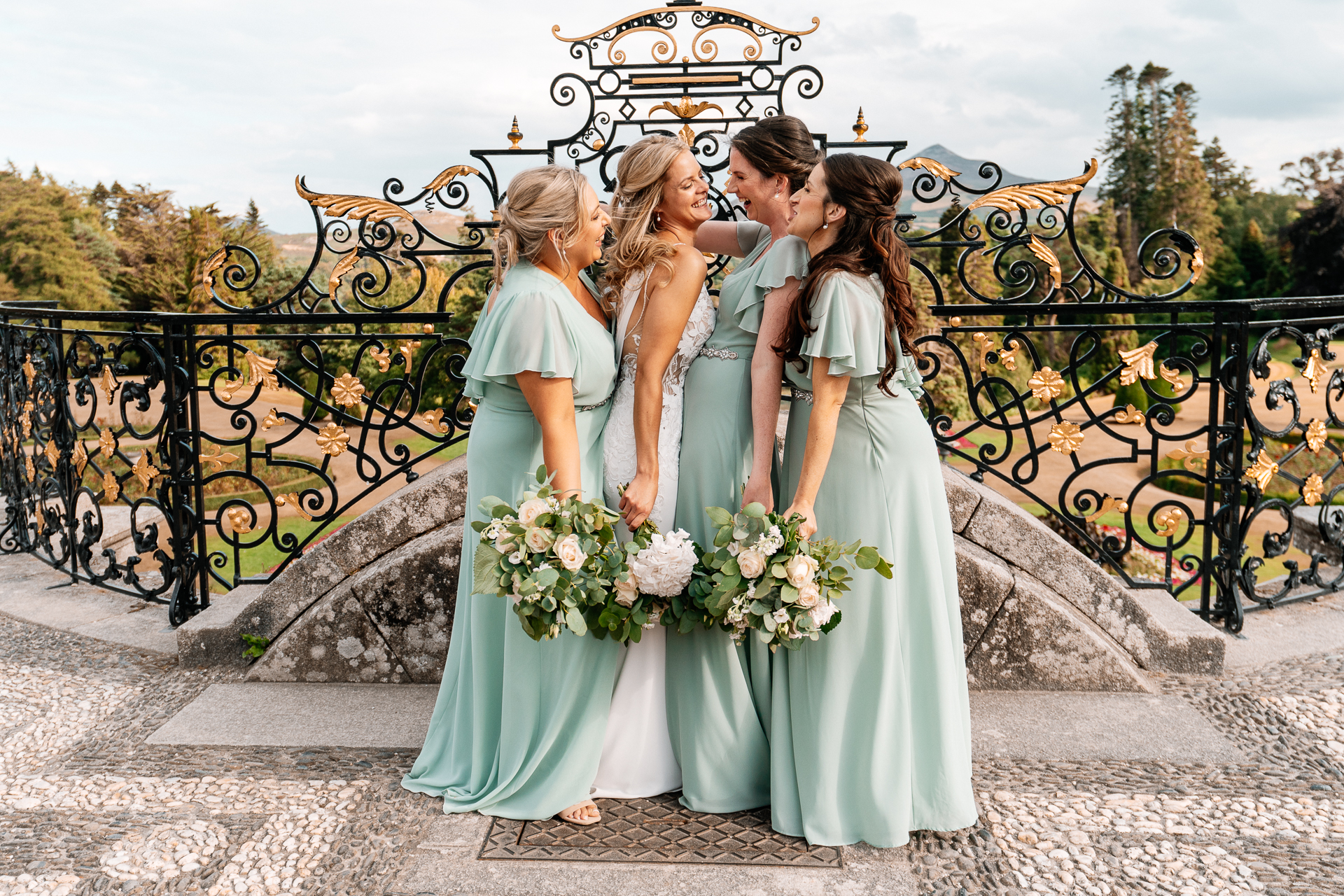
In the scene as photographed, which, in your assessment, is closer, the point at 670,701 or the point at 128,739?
the point at 670,701

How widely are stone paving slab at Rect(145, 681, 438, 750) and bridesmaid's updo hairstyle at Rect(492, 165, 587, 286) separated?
2.04m

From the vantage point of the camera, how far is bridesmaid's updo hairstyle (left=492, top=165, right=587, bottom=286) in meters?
2.96

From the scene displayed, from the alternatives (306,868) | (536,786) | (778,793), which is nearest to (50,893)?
(306,868)

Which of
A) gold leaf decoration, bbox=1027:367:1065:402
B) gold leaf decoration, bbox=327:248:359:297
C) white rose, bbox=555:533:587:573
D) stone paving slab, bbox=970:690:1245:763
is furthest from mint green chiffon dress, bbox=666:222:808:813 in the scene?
gold leaf decoration, bbox=327:248:359:297

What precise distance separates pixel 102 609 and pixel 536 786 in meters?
3.66

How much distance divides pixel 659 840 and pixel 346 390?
2.78 metres

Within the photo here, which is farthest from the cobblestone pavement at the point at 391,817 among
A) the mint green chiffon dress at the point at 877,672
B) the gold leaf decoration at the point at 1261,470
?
the gold leaf decoration at the point at 1261,470

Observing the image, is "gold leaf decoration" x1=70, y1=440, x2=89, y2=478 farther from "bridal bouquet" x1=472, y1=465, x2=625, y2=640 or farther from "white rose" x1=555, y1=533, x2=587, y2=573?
"white rose" x1=555, y1=533, x2=587, y2=573

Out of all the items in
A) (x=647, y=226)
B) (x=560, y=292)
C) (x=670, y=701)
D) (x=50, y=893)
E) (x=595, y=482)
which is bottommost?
(x=50, y=893)

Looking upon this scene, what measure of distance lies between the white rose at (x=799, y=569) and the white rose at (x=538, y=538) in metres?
0.70

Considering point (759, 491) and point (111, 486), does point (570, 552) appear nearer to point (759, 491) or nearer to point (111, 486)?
point (759, 491)

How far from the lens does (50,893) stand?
282 centimetres

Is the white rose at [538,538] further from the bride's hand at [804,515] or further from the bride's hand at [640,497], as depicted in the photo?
the bride's hand at [804,515]

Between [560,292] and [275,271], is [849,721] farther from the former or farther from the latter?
[275,271]
